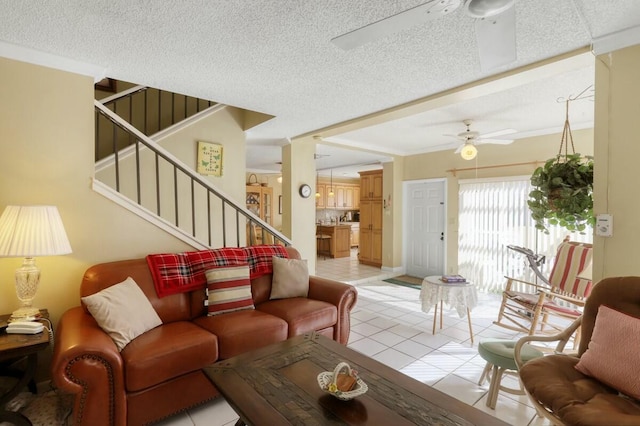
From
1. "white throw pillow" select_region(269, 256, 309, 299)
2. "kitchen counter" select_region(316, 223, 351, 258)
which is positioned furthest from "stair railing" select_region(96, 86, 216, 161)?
"kitchen counter" select_region(316, 223, 351, 258)

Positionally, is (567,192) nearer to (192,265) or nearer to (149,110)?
(192,265)

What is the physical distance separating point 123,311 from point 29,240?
27.5 inches

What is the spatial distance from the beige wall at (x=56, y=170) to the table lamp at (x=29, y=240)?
0.29 metres

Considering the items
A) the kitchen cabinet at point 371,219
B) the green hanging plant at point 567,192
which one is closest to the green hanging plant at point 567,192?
the green hanging plant at point 567,192

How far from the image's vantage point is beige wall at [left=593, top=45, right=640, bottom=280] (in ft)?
6.07

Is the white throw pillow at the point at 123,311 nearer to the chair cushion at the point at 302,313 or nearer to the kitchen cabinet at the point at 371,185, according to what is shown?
the chair cushion at the point at 302,313

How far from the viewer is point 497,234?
16.6ft

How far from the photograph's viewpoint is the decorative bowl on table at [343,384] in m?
1.37

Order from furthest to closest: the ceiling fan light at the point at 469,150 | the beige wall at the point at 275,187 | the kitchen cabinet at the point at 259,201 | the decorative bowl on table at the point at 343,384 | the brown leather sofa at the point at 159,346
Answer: the beige wall at the point at 275,187, the kitchen cabinet at the point at 259,201, the ceiling fan light at the point at 469,150, the brown leather sofa at the point at 159,346, the decorative bowl on table at the point at 343,384

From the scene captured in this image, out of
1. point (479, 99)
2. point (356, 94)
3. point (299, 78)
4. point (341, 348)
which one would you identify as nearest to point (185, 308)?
point (341, 348)

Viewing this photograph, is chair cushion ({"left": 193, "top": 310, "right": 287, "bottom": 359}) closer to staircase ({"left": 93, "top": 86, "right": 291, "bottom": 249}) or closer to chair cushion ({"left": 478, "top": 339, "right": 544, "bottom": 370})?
staircase ({"left": 93, "top": 86, "right": 291, "bottom": 249})

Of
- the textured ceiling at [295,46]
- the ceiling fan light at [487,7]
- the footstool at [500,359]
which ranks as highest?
the textured ceiling at [295,46]

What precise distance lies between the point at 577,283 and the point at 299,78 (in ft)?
10.3

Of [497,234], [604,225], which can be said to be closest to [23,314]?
[604,225]
